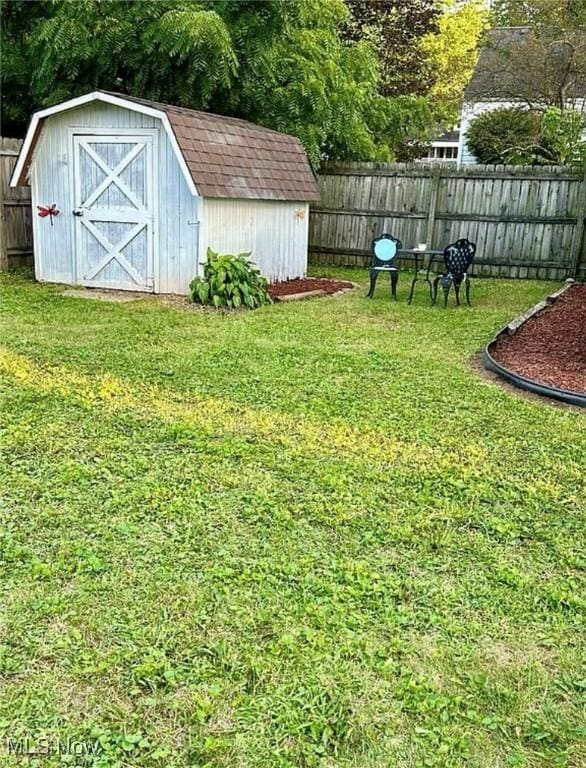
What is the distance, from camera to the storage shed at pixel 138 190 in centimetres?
775

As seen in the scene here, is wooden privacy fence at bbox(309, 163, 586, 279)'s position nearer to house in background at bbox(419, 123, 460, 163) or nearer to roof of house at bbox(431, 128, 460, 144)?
house in background at bbox(419, 123, 460, 163)

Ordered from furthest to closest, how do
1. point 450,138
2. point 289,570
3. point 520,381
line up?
point 450,138 → point 520,381 → point 289,570

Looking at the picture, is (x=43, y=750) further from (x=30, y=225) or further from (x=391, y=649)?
(x=30, y=225)

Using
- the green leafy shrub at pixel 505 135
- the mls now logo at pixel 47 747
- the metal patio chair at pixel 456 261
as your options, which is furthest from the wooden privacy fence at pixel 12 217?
the green leafy shrub at pixel 505 135

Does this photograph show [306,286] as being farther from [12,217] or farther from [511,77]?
[511,77]

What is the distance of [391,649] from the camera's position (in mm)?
2066

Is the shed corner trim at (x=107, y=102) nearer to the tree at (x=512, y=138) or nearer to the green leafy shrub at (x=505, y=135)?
the tree at (x=512, y=138)

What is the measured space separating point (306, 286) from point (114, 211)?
2.74 metres

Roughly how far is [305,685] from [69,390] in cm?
303

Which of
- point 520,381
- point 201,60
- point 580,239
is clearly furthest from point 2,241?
point 580,239

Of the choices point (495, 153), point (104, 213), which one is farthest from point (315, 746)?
point (495, 153)

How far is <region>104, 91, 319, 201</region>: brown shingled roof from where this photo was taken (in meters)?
7.58

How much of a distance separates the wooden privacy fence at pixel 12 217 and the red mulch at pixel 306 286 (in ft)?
11.9

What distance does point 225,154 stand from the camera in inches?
322
